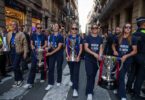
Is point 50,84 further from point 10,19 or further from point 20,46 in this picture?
point 10,19

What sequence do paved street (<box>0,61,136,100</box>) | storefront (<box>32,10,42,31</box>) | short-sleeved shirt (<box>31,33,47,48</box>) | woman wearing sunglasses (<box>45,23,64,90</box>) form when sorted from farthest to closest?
storefront (<box>32,10,42,31</box>)
short-sleeved shirt (<box>31,33,47,48</box>)
woman wearing sunglasses (<box>45,23,64,90</box>)
paved street (<box>0,61,136,100</box>)

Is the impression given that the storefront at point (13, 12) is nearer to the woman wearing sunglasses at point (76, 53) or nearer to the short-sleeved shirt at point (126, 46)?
the woman wearing sunglasses at point (76, 53)

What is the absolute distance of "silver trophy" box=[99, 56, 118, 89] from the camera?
554cm

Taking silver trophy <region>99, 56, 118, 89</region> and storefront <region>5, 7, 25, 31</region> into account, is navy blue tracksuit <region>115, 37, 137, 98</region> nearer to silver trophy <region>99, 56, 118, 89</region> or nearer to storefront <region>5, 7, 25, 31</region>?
silver trophy <region>99, 56, 118, 89</region>

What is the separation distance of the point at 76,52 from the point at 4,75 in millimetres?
3333

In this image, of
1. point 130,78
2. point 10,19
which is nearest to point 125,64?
point 130,78

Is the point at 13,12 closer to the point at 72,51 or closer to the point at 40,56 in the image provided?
the point at 40,56

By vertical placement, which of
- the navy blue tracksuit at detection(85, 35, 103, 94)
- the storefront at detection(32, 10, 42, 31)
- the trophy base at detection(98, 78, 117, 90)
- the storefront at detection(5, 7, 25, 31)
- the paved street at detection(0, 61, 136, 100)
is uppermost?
the storefront at detection(32, 10, 42, 31)

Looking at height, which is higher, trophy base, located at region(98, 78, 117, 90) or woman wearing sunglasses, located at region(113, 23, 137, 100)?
woman wearing sunglasses, located at region(113, 23, 137, 100)

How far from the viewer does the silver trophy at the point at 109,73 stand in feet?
18.2

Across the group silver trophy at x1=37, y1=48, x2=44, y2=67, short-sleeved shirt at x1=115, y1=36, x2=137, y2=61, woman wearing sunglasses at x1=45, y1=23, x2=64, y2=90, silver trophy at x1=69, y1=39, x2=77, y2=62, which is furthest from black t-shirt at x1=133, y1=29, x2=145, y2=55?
silver trophy at x1=37, y1=48, x2=44, y2=67

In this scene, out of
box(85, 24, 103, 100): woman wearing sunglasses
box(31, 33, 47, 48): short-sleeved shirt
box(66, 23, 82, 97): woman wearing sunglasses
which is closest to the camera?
box(85, 24, 103, 100): woman wearing sunglasses

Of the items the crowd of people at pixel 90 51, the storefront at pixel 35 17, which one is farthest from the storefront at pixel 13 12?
the crowd of people at pixel 90 51

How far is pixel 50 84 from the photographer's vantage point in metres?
6.95
